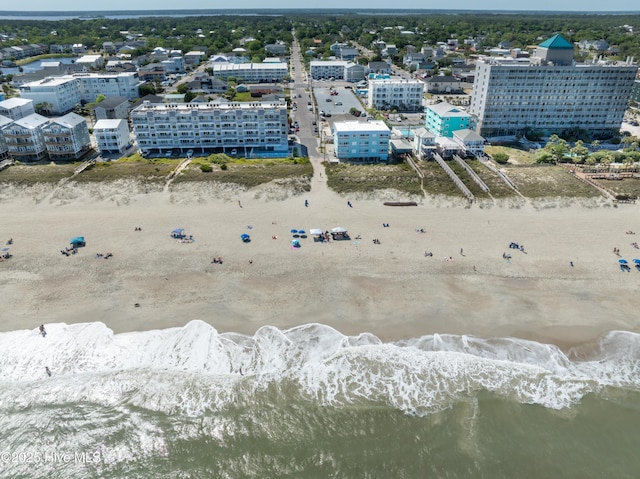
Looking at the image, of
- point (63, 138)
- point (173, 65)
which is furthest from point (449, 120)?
point (173, 65)

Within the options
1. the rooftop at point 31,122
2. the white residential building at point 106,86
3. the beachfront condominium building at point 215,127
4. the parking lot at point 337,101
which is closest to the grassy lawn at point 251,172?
the beachfront condominium building at point 215,127

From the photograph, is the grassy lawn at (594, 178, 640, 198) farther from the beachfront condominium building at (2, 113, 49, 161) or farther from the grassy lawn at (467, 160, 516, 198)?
the beachfront condominium building at (2, 113, 49, 161)

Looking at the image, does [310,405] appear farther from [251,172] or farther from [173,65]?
[173,65]

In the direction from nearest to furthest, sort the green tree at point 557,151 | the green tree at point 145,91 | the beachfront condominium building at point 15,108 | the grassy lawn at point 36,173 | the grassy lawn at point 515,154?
1. the grassy lawn at point 36,173
2. the green tree at point 557,151
3. the grassy lawn at point 515,154
4. the beachfront condominium building at point 15,108
5. the green tree at point 145,91

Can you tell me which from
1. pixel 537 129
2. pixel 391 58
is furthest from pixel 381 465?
pixel 391 58

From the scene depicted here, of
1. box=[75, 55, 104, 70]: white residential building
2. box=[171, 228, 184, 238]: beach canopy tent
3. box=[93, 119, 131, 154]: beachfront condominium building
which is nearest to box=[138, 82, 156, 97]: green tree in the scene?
box=[93, 119, 131, 154]: beachfront condominium building

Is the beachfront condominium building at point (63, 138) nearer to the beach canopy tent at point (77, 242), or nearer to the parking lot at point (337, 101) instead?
the beach canopy tent at point (77, 242)

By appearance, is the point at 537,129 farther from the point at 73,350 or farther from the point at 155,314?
the point at 73,350
